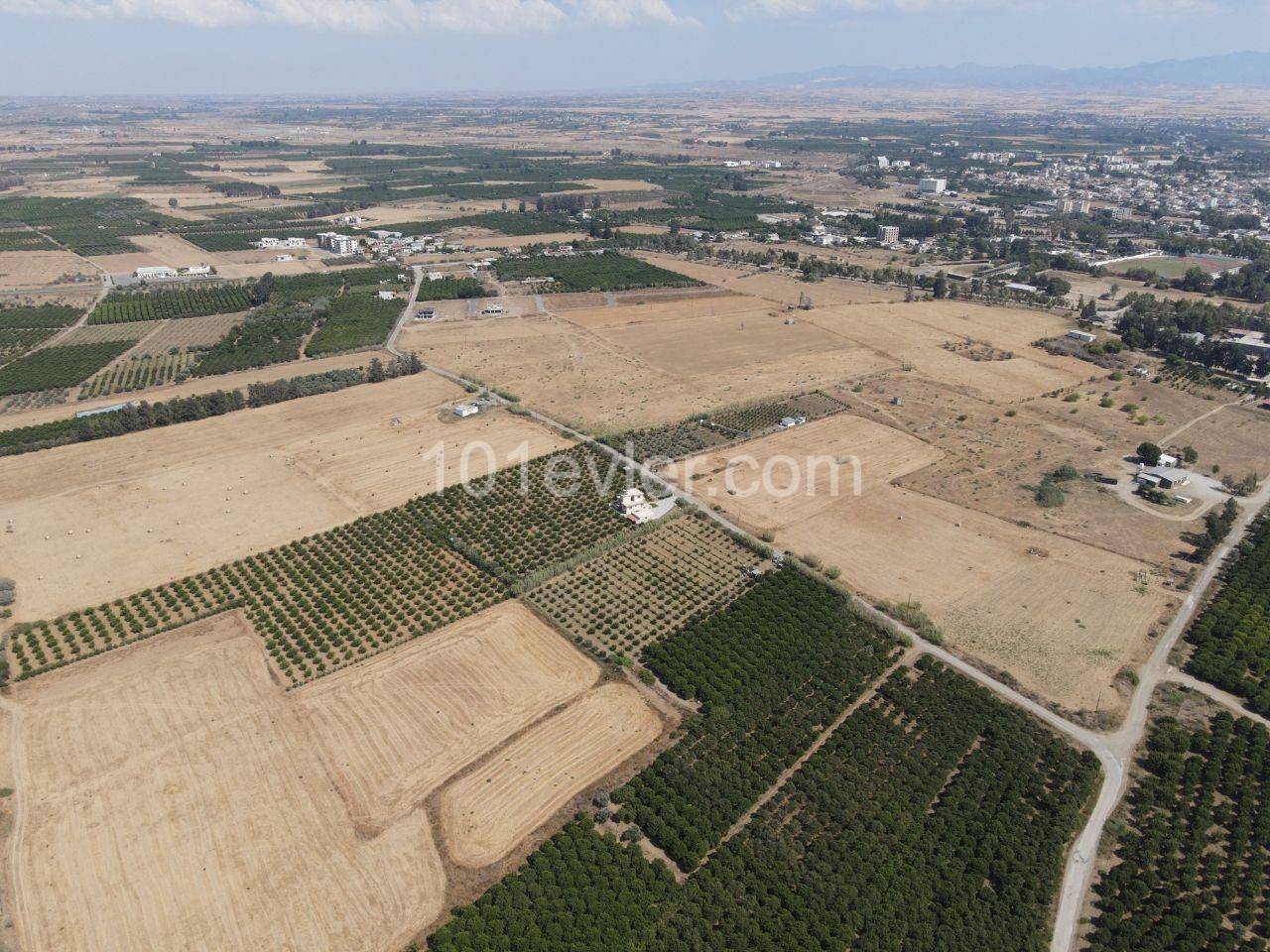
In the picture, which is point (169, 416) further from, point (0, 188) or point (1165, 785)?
point (0, 188)

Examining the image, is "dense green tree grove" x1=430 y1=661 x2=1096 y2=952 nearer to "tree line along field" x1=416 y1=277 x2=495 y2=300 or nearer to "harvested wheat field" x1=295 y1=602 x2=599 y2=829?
"harvested wheat field" x1=295 y1=602 x2=599 y2=829

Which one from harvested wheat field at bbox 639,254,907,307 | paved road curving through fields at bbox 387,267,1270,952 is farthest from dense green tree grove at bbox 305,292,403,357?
paved road curving through fields at bbox 387,267,1270,952

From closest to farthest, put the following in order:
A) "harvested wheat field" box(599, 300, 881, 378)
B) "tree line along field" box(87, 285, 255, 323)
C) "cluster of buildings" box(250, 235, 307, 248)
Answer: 1. "harvested wheat field" box(599, 300, 881, 378)
2. "tree line along field" box(87, 285, 255, 323)
3. "cluster of buildings" box(250, 235, 307, 248)

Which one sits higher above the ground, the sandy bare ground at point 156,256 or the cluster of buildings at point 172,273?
the cluster of buildings at point 172,273

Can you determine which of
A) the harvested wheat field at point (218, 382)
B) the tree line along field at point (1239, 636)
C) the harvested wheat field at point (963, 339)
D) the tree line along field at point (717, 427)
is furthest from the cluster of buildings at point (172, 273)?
the tree line along field at point (1239, 636)

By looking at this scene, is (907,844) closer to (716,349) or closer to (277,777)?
(277,777)

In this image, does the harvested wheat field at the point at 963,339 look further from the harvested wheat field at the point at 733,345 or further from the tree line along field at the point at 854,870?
the tree line along field at the point at 854,870
